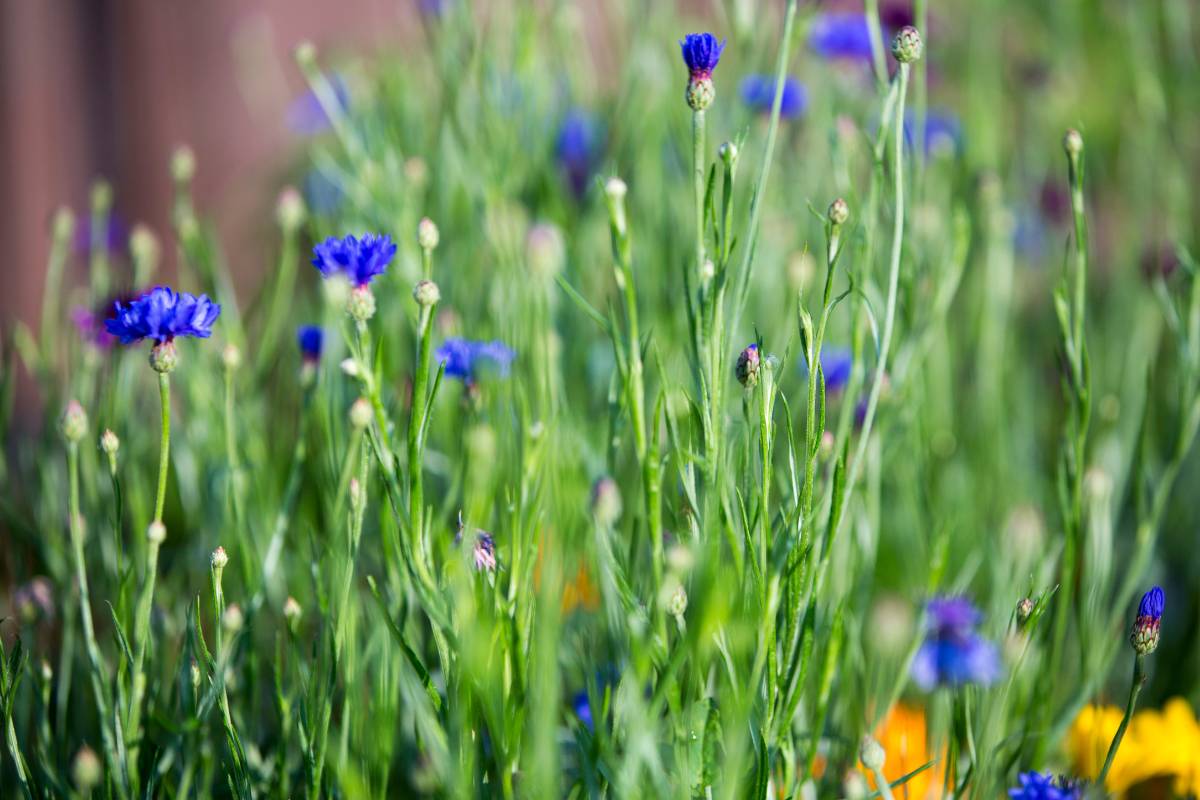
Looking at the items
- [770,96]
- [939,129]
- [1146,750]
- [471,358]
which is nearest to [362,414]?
[471,358]

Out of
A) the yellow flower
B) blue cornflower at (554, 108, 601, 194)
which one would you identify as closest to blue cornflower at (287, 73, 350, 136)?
blue cornflower at (554, 108, 601, 194)

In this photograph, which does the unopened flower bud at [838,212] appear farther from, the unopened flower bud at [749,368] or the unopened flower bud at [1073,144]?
the unopened flower bud at [1073,144]

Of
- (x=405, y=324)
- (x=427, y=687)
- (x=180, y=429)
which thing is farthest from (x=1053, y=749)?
(x=180, y=429)

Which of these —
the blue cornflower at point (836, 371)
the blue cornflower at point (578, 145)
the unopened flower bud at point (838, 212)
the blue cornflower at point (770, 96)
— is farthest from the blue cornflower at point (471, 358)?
the blue cornflower at point (578, 145)

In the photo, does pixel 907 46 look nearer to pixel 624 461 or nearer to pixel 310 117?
pixel 624 461

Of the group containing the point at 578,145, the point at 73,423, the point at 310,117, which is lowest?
the point at 73,423

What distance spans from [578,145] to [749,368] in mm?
843

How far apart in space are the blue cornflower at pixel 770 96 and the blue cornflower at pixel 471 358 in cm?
47

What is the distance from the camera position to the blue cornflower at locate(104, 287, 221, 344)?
64 cm

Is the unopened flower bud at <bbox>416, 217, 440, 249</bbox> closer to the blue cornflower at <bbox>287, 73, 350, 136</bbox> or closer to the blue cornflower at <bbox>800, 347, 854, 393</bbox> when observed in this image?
the blue cornflower at <bbox>800, 347, 854, 393</bbox>

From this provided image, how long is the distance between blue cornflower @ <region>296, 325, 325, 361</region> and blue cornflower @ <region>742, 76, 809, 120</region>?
50 cm

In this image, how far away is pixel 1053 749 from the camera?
818 millimetres

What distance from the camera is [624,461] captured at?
0.92 metres

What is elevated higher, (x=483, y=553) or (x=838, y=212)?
(x=838, y=212)
